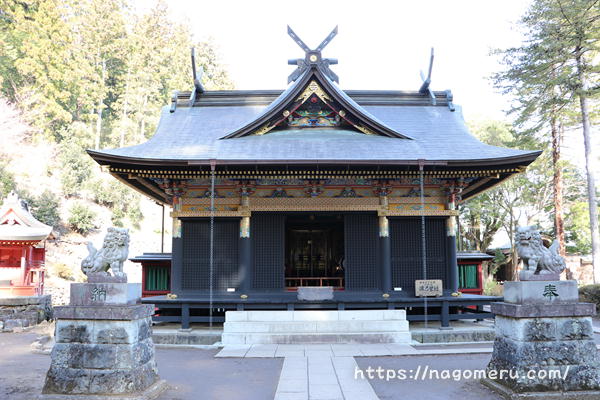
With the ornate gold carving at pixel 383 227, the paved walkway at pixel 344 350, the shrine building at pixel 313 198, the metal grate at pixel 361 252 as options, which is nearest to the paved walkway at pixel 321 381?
the paved walkway at pixel 344 350

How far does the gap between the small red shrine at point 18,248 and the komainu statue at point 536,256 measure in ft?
62.2

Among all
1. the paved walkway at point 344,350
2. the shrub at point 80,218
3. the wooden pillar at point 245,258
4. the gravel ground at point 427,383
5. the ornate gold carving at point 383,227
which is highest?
the shrub at point 80,218

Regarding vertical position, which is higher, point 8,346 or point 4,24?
point 4,24

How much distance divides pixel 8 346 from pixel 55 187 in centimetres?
2470

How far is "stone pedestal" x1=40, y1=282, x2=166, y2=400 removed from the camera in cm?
618

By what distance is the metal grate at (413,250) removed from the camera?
1377cm

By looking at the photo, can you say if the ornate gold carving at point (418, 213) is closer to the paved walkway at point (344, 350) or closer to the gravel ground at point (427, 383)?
the paved walkway at point (344, 350)

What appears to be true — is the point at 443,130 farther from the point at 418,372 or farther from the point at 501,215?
the point at 501,215

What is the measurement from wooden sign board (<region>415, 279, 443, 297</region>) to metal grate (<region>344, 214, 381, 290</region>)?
53.2 inches

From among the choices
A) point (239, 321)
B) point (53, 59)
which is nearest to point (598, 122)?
point (239, 321)

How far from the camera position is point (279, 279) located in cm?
1358

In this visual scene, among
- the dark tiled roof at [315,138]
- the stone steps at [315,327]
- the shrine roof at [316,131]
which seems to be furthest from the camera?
the dark tiled roof at [315,138]

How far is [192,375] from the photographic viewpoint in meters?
8.14

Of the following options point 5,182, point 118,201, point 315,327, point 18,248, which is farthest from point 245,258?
point 118,201
